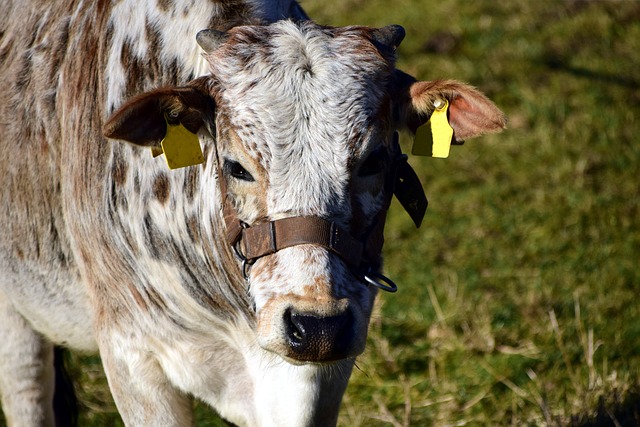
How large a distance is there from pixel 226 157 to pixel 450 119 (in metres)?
0.72

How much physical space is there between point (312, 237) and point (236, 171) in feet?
1.17

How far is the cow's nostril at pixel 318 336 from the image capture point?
2604 millimetres

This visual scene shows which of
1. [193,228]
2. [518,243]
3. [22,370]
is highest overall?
[193,228]

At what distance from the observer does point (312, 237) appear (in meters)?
2.70

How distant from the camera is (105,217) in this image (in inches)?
129

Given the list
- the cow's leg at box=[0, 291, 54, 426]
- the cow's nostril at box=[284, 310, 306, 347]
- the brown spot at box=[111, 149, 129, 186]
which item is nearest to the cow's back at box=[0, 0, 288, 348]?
the brown spot at box=[111, 149, 129, 186]

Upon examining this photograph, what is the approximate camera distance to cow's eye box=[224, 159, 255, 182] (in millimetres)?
2871

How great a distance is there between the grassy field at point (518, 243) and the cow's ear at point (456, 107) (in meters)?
1.36

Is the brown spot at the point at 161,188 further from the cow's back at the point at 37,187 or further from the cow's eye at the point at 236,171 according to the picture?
the cow's back at the point at 37,187

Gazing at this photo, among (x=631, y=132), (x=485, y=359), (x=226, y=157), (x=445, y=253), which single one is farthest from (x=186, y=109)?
(x=631, y=132)

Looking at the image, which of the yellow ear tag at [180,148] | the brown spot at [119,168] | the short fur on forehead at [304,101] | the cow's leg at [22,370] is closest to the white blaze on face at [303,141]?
the short fur on forehead at [304,101]

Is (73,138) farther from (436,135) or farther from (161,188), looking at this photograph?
(436,135)

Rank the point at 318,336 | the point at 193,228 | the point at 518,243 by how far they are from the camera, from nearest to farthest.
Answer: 1. the point at 318,336
2. the point at 193,228
3. the point at 518,243

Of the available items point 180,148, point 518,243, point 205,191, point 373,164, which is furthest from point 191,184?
point 518,243
